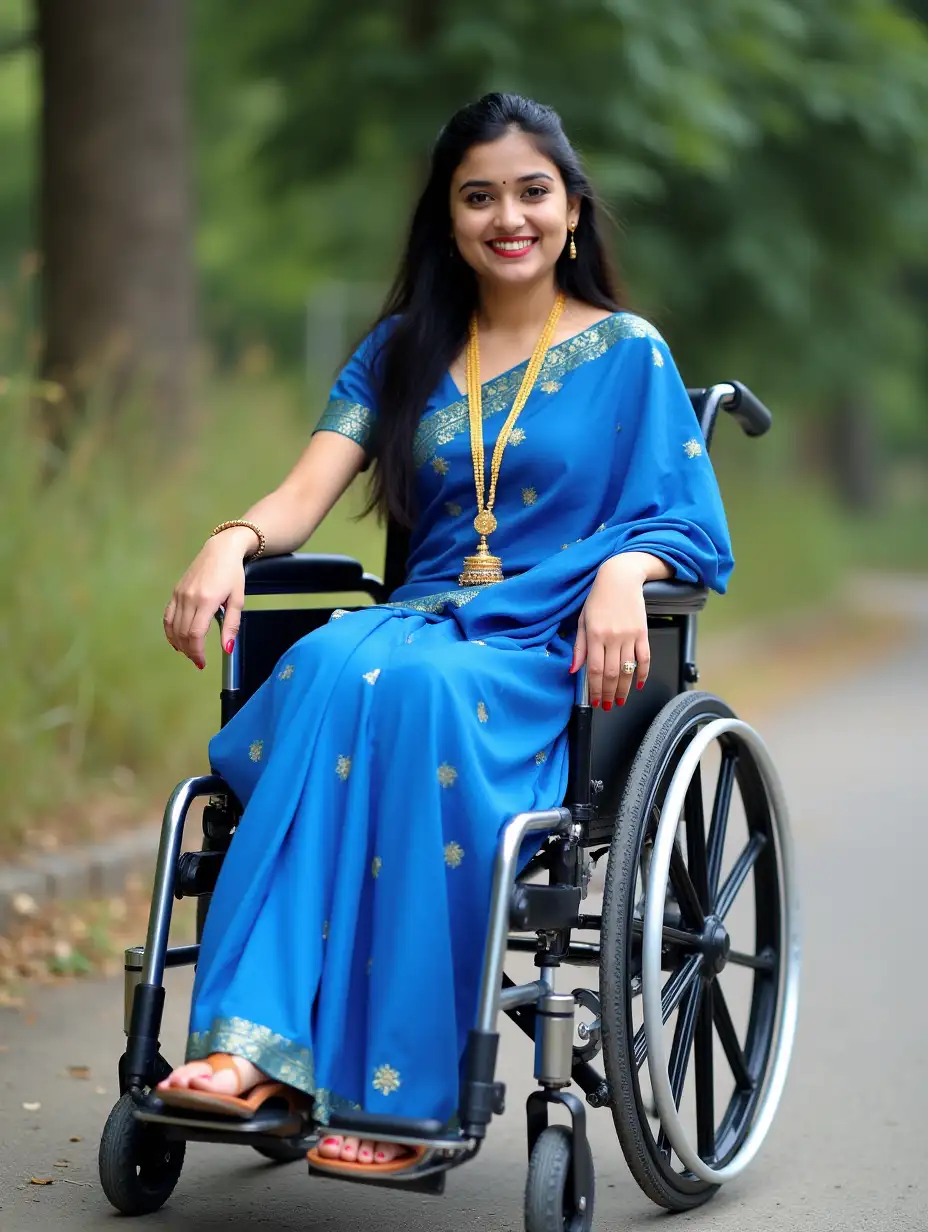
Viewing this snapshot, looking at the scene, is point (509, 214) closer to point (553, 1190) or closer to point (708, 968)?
point (708, 968)

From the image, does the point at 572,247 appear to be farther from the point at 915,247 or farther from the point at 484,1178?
the point at 915,247

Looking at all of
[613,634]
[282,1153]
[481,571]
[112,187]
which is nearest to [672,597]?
[613,634]

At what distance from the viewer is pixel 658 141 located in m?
9.34

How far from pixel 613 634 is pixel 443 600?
16.5 inches

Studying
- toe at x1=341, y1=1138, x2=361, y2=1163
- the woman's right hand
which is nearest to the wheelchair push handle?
the woman's right hand

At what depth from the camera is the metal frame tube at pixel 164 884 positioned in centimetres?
308

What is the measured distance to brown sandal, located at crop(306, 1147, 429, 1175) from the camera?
2.79 m

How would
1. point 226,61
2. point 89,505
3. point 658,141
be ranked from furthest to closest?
1. point 226,61
2. point 658,141
3. point 89,505

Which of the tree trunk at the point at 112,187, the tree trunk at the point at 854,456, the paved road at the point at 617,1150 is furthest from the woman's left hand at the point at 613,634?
the tree trunk at the point at 854,456

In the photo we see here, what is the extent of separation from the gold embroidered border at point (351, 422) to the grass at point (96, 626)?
3.20ft

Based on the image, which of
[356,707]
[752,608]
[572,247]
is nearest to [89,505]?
[572,247]

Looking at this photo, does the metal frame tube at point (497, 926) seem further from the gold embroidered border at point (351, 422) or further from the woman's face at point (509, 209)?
the woman's face at point (509, 209)

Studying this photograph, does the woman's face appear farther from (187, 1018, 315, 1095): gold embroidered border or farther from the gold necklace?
(187, 1018, 315, 1095): gold embroidered border

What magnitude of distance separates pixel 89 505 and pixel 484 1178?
145 inches
